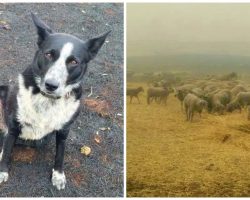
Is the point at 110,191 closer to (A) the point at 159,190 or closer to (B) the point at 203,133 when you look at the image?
(A) the point at 159,190

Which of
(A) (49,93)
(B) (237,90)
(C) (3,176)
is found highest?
(A) (49,93)

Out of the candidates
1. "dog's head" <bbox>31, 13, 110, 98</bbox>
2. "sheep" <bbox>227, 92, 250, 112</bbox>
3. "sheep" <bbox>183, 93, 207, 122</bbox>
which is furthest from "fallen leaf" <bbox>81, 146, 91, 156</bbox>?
"sheep" <bbox>227, 92, 250, 112</bbox>

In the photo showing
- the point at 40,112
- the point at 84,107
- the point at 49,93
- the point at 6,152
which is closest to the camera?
the point at 49,93

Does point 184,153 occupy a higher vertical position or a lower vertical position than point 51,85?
lower

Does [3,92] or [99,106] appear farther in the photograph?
[99,106]

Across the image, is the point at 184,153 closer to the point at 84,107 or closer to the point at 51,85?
the point at 84,107

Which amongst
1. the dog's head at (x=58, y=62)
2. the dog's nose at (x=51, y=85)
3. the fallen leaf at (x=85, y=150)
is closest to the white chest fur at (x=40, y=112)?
the dog's head at (x=58, y=62)

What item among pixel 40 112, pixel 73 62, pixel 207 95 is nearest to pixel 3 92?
pixel 40 112

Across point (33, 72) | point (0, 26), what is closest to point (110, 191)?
point (33, 72)
